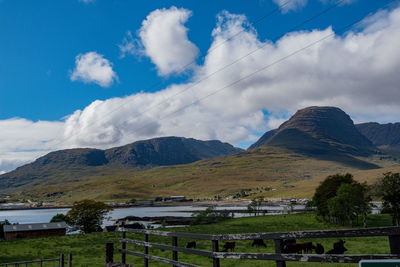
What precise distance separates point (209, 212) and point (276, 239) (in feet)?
349

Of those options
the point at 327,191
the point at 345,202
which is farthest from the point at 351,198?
the point at 327,191

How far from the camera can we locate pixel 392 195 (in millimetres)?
52625

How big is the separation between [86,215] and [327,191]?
2358 inches

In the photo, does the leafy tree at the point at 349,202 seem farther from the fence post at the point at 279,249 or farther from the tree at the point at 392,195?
the fence post at the point at 279,249

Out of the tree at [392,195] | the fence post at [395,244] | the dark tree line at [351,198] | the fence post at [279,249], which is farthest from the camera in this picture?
the dark tree line at [351,198]

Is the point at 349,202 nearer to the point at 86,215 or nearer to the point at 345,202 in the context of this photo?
the point at 345,202

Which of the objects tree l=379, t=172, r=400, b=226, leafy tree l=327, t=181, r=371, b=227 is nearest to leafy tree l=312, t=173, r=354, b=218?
leafy tree l=327, t=181, r=371, b=227

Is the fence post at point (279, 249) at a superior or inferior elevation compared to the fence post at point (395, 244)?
inferior

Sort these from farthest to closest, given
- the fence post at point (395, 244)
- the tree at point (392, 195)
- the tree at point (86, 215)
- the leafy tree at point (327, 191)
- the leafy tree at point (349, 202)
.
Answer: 1. the tree at point (86, 215)
2. the leafy tree at point (327, 191)
3. the leafy tree at point (349, 202)
4. the tree at point (392, 195)
5. the fence post at point (395, 244)

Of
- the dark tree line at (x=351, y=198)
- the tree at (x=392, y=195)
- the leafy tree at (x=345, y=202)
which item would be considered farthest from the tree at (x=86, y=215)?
the tree at (x=392, y=195)

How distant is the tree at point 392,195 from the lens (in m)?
52.4

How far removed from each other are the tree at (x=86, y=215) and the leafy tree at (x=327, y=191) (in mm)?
53377

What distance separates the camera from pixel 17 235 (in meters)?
75.2

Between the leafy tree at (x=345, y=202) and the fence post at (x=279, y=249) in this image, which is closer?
the fence post at (x=279, y=249)
